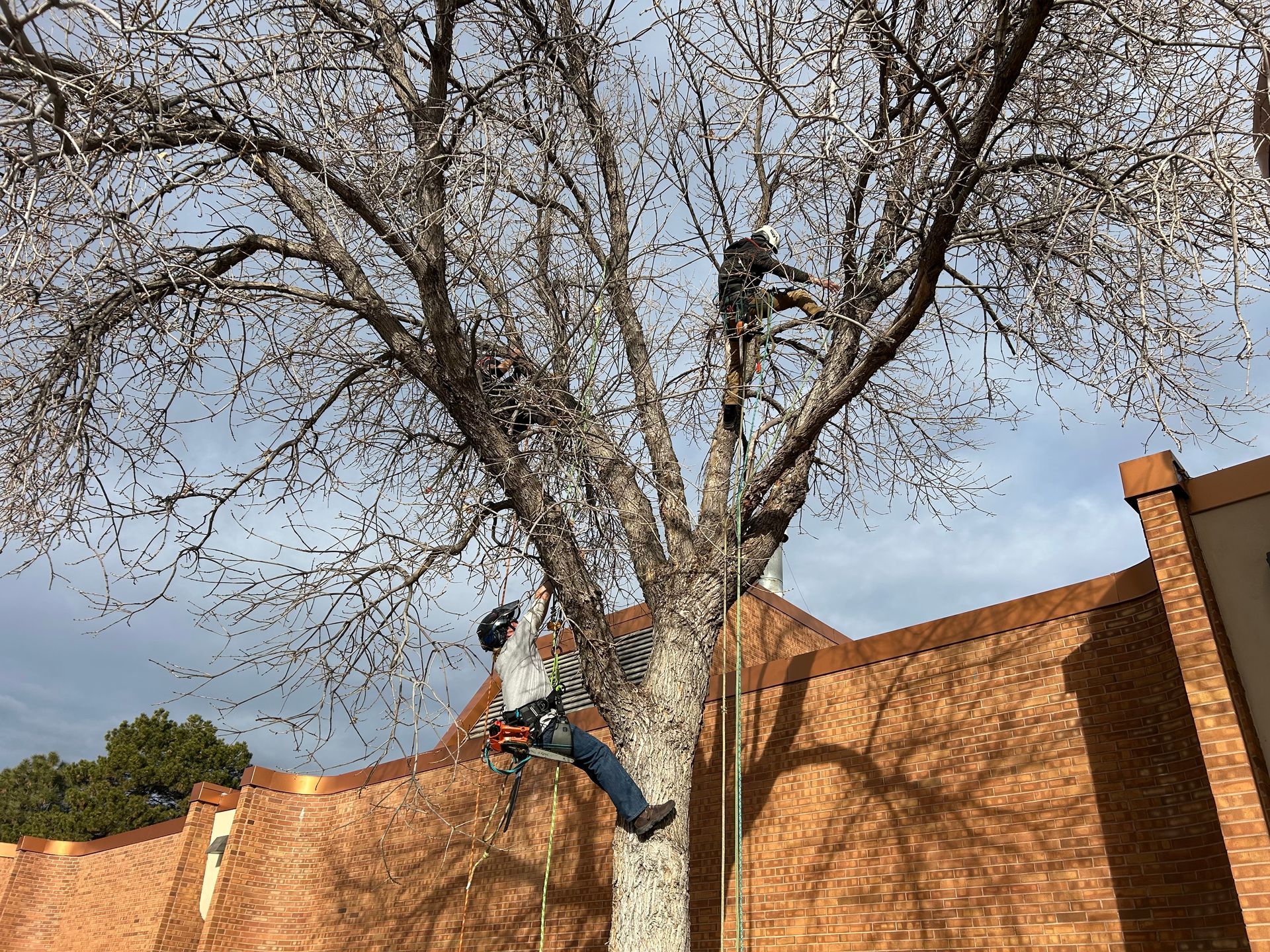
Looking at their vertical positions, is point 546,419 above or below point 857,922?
above

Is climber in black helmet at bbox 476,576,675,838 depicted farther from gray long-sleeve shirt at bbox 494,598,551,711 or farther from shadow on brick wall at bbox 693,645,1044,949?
shadow on brick wall at bbox 693,645,1044,949

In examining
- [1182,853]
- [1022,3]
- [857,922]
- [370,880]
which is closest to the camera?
[1022,3]

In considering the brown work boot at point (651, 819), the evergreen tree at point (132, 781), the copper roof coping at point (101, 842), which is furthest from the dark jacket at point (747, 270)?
the evergreen tree at point (132, 781)

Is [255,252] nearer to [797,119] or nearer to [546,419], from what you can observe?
[546,419]

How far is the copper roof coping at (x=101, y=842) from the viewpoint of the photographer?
1634cm

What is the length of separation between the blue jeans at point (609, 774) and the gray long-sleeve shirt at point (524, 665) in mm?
383

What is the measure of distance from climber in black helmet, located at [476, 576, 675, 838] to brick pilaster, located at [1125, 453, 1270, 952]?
323 centimetres

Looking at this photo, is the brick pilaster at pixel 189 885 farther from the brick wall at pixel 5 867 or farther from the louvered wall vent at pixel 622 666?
the brick wall at pixel 5 867

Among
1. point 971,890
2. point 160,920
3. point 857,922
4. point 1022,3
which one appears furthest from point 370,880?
point 1022,3

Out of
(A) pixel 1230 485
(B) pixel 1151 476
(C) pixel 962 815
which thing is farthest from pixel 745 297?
(C) pixel 962 815

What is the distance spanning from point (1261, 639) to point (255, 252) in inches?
291

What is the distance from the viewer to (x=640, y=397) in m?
7.47

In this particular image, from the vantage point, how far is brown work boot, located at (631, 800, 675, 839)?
19.2 feet

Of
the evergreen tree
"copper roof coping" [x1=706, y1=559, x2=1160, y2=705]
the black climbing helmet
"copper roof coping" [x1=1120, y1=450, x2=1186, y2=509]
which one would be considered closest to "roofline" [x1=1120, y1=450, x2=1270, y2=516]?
"copper roof coping" [x1=1120, y1=450, x2=1186, y2=509]
